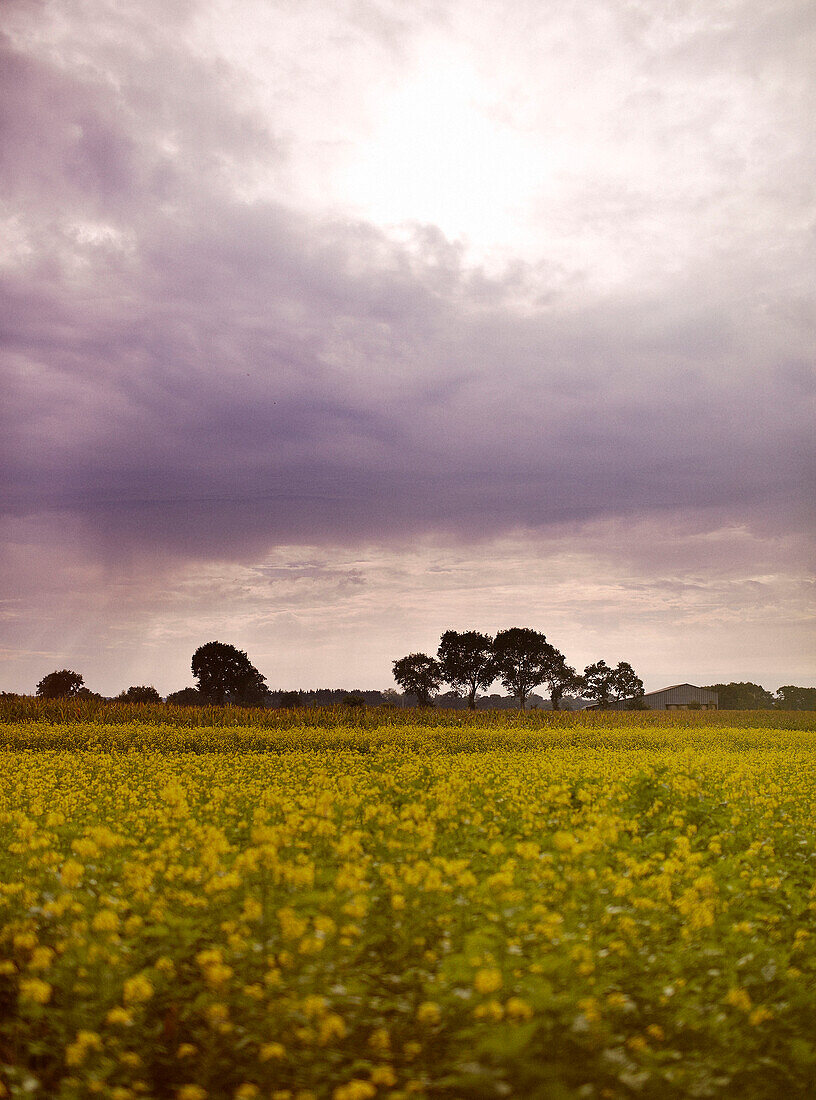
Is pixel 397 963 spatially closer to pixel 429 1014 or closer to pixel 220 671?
pixel 429 1014

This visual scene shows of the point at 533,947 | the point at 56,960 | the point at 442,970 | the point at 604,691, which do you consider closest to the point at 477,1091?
the point at 442,970

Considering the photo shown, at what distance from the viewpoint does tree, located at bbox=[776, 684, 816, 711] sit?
108m

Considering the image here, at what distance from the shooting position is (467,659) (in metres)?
82.6

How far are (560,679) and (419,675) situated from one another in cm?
1722

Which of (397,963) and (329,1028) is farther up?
(329,1028)

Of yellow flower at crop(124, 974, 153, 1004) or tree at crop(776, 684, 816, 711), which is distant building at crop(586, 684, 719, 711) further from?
yellow flower at crop(124, 974, 153, 1004)

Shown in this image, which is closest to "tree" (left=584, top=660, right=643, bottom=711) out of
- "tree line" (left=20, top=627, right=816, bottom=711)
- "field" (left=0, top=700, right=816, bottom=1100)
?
"tree line" (left=20, top=627, right=816, bottom=711)

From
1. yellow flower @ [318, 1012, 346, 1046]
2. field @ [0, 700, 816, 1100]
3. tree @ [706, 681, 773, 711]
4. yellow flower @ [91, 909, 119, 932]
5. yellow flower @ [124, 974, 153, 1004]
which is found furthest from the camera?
tree @ [706, 681, 773, 711]

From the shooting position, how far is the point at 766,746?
28.9 meters

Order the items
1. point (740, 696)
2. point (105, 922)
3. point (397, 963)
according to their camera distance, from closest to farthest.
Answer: point (105, 922)
point (397, 963)
point (740, 696)

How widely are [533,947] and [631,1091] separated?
3.51ft

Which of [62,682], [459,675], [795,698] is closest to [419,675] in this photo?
[459,675]

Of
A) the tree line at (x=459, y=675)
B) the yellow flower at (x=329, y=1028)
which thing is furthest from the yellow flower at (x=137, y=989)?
the tree line at (x=459, y=675)

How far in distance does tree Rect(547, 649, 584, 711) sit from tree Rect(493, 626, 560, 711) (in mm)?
1199
